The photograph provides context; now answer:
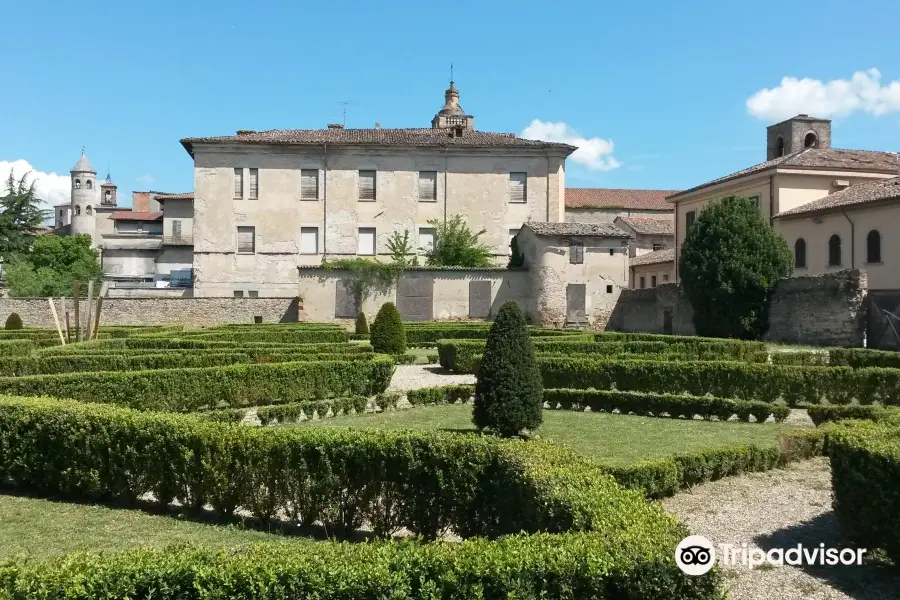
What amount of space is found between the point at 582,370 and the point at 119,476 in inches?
415

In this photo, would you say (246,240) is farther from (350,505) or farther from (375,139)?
(350,505)

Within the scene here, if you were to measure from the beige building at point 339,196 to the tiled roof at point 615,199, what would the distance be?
79.6 feet

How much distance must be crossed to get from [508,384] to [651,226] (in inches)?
2204

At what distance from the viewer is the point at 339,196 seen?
1704 inches

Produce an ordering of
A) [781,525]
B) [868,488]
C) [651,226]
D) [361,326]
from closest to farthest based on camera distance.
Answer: [868,488] < [781,525] < [361,326] < [651,226]

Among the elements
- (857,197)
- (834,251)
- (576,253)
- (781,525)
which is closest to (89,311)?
(781,525)

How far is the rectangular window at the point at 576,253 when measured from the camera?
3775 cm

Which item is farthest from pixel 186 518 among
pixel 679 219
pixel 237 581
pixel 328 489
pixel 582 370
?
pixel 679 219

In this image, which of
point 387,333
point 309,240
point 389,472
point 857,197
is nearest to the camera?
point 389,472

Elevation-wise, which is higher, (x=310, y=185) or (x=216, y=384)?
(x=310, y=185)

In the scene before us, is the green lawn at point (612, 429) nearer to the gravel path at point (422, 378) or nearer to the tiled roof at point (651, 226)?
the gravel path at point (422, 378)

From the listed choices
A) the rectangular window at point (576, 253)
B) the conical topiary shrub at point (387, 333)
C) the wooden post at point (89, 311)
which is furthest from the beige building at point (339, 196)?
the conical topiary shrub at point (387, 333)

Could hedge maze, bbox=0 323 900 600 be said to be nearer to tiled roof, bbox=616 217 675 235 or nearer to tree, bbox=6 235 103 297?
tree, bbox=6 235 103 297

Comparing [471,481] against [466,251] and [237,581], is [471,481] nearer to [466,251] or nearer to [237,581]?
[237,581]
